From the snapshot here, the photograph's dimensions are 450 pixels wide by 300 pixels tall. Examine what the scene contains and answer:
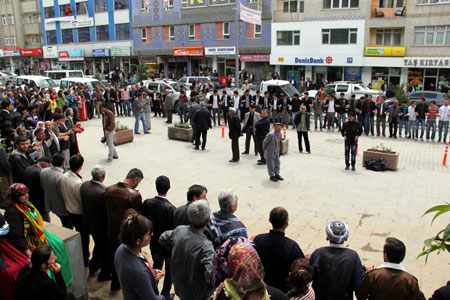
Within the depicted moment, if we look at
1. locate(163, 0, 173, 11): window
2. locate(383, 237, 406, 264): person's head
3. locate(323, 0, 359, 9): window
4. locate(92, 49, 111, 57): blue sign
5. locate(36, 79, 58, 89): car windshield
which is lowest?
locate(383, 237, 406, 264): person's head

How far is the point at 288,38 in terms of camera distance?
3366 cm

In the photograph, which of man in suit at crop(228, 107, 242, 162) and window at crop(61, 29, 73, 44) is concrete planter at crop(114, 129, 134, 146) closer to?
man in suit at crop(228, 107, 242, 162)

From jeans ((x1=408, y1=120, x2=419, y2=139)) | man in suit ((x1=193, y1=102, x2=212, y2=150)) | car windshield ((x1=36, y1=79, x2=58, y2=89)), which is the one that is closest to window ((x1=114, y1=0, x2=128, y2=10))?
car windshield ((x1=36, y1=79, x2=58, y2=89))

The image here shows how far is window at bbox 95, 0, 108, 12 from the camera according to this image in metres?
45.6

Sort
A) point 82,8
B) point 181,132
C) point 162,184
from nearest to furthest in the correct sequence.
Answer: point 162,184, point 181,132, point 82,8

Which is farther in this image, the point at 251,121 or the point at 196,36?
the point at 196,36

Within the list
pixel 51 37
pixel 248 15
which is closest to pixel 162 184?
pixel 248 15

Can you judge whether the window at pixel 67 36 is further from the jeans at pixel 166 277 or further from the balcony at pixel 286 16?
the jeans at pixel 166 277

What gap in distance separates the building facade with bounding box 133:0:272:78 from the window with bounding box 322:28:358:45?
5.46 metres

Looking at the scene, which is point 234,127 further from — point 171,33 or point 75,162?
point 171,33

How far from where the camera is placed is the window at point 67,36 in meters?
50.9

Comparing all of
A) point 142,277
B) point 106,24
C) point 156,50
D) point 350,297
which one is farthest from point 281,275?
point 106,24

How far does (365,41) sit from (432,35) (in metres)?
4.72

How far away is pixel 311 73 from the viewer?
110ft
